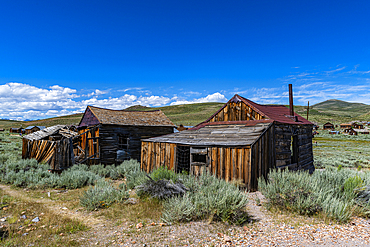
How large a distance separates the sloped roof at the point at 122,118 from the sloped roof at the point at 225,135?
5.10 metres

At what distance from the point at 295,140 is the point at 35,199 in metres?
13.1

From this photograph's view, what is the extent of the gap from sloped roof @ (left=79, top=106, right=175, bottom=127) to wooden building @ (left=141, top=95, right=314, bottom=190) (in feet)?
14.3

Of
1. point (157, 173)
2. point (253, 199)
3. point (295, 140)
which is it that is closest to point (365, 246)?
point (253, 199)

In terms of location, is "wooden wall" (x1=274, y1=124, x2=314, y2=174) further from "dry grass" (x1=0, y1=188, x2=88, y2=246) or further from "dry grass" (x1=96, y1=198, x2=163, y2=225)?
"dry grass" (x1=0, y1=188, x2=88, y2=246)

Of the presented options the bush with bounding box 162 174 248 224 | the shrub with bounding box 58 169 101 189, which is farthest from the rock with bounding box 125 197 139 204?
the shrub with bounding box 58 169 101 189

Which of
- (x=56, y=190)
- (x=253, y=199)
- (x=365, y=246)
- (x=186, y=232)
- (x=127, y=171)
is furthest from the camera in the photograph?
(x=127, y=171)

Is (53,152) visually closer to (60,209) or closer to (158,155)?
(158,155)

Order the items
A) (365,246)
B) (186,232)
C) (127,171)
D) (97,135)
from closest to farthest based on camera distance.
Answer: (365,246), (186,232), (127,171), (97,135)

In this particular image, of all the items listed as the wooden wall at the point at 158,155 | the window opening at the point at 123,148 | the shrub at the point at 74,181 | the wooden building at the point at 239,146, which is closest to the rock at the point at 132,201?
the wooden building at the point at 239,146

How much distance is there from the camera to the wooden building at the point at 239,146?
8328 millimetres

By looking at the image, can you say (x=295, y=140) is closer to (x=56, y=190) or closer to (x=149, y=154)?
(x=149, y=154)

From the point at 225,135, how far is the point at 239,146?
170 cm

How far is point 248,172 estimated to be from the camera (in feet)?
26.4

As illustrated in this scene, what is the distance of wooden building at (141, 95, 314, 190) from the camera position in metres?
8.33
